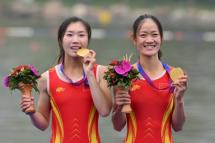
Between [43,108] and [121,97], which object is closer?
[121,97]

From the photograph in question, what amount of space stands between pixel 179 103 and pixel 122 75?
0.46 meters

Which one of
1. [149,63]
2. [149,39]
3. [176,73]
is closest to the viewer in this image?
[176,73]

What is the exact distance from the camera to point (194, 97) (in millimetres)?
13047

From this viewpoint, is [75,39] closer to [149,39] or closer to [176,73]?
[149,39]

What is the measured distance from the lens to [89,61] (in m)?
5.20

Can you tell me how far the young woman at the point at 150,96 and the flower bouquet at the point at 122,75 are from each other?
0.89ft

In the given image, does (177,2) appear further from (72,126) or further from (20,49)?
(72,126)

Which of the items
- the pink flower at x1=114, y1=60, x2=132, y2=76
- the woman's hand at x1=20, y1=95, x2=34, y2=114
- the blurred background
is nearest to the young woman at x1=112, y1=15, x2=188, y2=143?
the pink flower at x1=114, y1=60, x2=132, y2=76

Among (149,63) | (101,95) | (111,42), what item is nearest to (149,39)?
(149,63)

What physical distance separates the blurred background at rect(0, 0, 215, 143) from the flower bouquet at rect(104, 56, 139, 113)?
4.71 metres

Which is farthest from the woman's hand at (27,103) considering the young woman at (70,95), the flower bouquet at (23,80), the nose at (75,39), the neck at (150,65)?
the neck at (150,65)

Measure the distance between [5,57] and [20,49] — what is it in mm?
1849

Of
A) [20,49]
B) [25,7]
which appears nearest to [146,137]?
[20,49]

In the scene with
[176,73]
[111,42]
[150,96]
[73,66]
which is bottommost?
[150,96]
